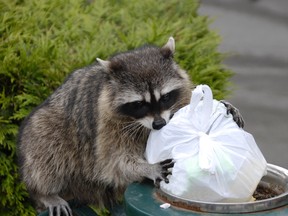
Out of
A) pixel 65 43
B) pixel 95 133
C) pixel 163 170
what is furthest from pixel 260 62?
pixel 163 170

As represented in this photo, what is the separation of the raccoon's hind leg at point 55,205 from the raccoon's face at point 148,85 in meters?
0.70

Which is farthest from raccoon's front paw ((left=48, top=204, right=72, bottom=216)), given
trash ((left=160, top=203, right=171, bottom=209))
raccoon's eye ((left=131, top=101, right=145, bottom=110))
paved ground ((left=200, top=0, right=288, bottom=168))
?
paved ground ((left=200, top=0, right=288, bottom=168))

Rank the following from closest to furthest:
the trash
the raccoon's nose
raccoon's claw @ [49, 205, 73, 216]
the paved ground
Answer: the trash → the raccoon's nose → raccoon's claw @ [49, 205, 73, 216] → the paved ground

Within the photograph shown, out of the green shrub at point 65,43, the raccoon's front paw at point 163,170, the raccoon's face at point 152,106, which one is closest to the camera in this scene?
the raccoon's front paw at point 163,170

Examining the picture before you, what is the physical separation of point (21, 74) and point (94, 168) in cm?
117

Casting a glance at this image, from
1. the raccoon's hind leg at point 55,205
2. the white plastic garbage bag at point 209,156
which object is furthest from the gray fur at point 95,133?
the white plastic garbage bag at point 209,156

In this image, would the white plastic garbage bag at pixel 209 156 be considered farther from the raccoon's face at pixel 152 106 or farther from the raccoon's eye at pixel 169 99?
the raccoon's eye at pixel 169 99

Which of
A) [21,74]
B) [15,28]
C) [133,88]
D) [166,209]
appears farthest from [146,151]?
[15,28]

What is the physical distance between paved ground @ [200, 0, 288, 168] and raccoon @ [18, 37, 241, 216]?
2.67 m

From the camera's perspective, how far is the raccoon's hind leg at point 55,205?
14.9 feet

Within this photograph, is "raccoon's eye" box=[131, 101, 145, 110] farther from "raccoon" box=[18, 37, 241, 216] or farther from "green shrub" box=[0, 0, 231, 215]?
"green shrub" box=[0, 0, 231, 215]

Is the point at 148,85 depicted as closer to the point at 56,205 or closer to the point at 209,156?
the point at 209,156

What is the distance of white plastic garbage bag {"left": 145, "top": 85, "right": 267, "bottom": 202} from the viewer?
3.37 meters

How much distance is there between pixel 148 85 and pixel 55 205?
37.4 inches
